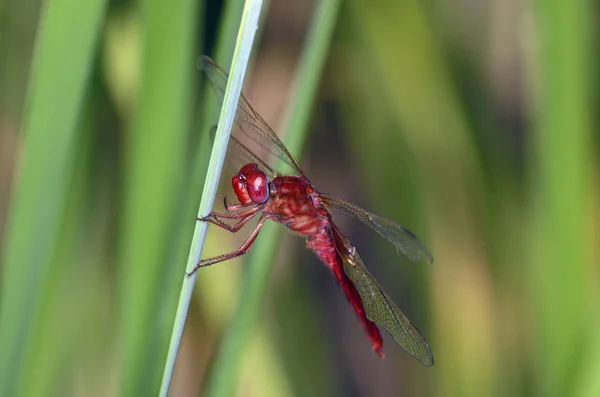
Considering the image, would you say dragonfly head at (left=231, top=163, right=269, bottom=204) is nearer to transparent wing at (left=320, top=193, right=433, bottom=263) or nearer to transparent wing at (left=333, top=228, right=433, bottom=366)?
transparent wing at (left=320, top=193, right=433, bottom=263)

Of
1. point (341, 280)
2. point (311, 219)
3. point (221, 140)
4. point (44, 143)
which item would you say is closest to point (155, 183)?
point (44, 143)

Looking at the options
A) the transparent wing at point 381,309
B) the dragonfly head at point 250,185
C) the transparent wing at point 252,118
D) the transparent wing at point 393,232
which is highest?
the transparent wing at point 252,118

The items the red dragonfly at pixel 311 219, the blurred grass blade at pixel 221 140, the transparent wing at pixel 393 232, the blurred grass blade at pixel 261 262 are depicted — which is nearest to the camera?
the blurred grass blade at pixel 221 140

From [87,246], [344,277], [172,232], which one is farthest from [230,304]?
[172,232]

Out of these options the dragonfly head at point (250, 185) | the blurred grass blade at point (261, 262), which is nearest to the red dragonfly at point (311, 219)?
the dragonfly head at point (250, 185)

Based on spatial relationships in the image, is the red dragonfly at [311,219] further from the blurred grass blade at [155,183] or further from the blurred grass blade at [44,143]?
the blurred grass blade at [44,143]

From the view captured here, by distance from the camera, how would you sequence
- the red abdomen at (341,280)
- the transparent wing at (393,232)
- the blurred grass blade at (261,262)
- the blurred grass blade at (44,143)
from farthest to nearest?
the red abdomen at (341,280)
the transparent wing at (393,232)
the blurred grass blade at (261,262)
the blurred grass blade at (44,143)

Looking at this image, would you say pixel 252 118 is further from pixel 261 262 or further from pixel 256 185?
pixel 261 262

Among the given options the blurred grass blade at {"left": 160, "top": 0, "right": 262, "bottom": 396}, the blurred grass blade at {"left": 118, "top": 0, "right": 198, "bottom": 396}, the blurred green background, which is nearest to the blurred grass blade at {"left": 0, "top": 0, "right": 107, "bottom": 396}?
the blurred green background
